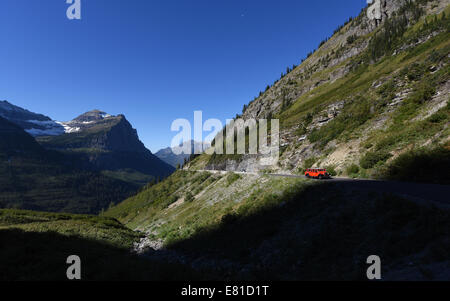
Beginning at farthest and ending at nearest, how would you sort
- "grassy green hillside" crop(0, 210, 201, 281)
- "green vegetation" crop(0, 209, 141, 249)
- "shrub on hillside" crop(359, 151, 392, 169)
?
"green vegetation" crop(0, 209, 141, 249) → "shrub on hillside" crop(359, 151, 392, 169) → "grassy green hillside" crop(0, 210, 201, 281)

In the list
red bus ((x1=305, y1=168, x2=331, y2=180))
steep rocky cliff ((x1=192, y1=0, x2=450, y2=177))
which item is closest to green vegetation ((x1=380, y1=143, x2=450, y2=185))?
steep rocky cliff ((x1=192, y1=0, x2=450, y2=177))

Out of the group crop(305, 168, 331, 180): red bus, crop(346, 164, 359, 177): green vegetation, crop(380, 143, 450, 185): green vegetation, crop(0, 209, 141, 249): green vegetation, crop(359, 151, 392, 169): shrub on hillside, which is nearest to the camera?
crop(380, 143, 450, 185): green vegetation

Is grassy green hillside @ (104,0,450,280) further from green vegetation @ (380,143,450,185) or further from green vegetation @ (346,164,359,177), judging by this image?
green vegetation @ (346,164,359,177)

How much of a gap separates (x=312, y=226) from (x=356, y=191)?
463 cm

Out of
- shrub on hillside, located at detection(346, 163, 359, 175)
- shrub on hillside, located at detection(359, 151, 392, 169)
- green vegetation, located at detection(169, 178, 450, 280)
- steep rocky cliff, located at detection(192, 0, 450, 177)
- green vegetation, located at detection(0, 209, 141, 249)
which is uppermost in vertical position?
steep rocky cliff, located at detection(192, 0, 450, 177)

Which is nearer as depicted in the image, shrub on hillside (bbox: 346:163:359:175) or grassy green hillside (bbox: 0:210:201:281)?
grassy green hillside (bbox: 0:210:201:281)

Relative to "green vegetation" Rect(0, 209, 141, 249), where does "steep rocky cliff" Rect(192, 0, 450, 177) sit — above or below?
above

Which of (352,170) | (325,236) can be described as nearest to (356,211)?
(325,236)

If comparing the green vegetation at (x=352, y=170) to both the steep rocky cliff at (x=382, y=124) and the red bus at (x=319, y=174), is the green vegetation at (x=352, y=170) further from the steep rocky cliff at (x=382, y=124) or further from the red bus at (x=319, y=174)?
the red bus at (x=319, y=174)

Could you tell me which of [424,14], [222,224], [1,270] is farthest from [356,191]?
[424,14]

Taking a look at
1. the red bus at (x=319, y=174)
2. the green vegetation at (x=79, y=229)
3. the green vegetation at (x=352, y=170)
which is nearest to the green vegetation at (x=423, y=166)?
the green vegetation at (x=352, y=170)

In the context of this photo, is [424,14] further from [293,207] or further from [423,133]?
[293,207]

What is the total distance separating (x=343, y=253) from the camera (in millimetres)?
9656

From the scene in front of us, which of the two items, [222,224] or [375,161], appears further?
[375,161]
